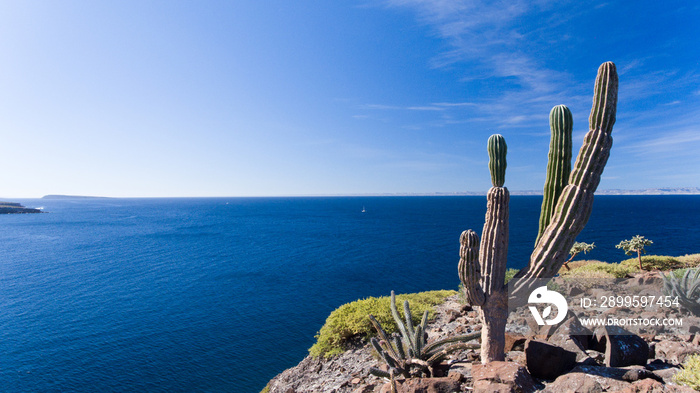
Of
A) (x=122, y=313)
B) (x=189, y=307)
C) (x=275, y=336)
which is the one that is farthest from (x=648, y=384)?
(x=122, y=313)

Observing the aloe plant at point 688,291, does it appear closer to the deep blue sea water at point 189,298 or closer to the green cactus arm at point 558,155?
the green cactus arm at point 558,155

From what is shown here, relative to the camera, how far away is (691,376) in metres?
5.73

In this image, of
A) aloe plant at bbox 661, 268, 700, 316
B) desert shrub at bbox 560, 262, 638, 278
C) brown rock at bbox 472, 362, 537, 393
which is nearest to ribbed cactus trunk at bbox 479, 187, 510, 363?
brown rock at bbox 472, 362, 537, 393

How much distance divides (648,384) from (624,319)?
17.0ft

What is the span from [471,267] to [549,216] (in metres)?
2.30

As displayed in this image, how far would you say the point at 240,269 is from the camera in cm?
4762

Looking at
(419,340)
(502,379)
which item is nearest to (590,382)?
(502,379)

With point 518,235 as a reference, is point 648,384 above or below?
above

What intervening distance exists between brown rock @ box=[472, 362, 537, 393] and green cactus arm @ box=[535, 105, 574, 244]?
3112mm

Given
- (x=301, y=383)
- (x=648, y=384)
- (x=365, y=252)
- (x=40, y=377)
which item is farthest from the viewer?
(x=365, y=252)

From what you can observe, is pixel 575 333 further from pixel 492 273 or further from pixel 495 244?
pixel 495 244

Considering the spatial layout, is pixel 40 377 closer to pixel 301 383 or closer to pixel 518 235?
pixel 301 383

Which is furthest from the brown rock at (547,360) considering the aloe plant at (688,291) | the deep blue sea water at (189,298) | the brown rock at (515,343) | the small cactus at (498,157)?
the deep blue sea water at (189,298)

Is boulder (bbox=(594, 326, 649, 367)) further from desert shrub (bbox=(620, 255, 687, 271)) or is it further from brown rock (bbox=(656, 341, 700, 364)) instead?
desert shrub (bbox=(620, 255, 687, 271))
